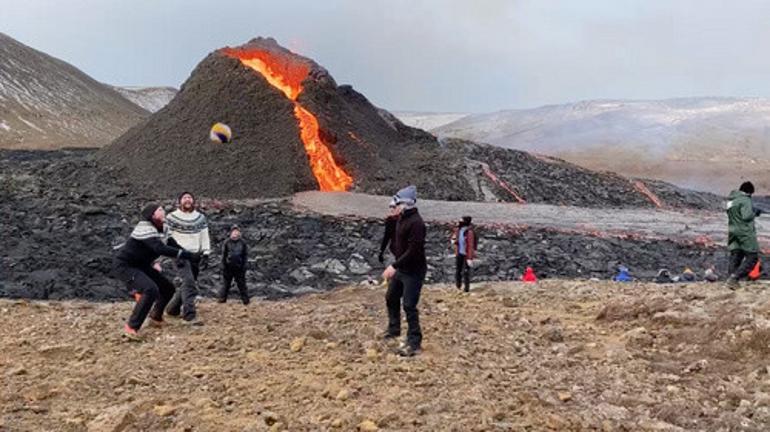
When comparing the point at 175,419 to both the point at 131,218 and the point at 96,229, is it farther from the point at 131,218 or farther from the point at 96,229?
the point at 131,218

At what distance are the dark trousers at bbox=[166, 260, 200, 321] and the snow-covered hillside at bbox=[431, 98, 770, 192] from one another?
48.6 metres

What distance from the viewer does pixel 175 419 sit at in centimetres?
636

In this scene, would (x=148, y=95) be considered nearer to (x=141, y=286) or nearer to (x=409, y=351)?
(x=141, y=286)

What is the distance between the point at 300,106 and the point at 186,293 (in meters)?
25.6

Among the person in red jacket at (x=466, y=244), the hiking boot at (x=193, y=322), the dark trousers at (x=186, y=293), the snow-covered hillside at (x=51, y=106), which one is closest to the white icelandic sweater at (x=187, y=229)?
the dark trousers at (x=186, y=293)

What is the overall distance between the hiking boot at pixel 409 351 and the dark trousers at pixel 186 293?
3.08 metres

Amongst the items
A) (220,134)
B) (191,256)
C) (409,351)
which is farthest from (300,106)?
(409,351)

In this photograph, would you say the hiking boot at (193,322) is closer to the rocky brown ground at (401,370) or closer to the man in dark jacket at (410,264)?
the rocky brown ground at (401,370)

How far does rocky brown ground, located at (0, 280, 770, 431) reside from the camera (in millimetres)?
6371

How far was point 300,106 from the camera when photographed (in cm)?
3438

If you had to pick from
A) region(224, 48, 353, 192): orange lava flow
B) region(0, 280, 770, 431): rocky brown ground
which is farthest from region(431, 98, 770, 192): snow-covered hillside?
region(0, 280, 770, 431): rocky brown ground

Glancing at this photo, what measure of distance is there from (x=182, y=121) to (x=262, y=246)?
55.0ft

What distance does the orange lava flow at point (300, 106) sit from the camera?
32.3 metres

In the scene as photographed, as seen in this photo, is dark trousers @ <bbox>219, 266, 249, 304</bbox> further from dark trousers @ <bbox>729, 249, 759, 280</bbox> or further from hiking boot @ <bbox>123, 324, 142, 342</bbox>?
dark trousers @ <bbox>729, 249, 759, 280</bbox>
